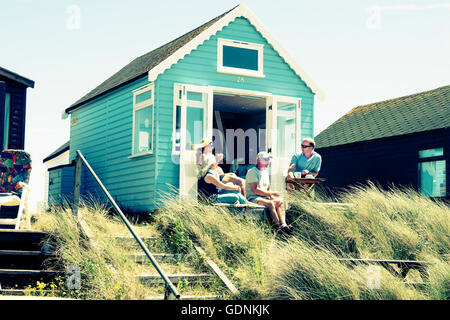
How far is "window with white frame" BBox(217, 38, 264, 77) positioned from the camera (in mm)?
13133

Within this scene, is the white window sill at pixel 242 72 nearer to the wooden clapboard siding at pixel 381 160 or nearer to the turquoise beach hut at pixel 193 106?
the turquoise beach hut at pixel 193 106

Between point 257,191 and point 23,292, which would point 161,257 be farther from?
point 257,191

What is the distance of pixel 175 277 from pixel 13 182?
13.9ft

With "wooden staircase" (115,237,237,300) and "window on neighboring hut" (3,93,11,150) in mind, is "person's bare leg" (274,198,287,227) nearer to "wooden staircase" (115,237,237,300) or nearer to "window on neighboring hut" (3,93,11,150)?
"wooden staircase" (115,237,237,300)

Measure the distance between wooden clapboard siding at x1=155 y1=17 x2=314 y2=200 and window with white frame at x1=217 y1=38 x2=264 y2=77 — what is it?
0.10 metres

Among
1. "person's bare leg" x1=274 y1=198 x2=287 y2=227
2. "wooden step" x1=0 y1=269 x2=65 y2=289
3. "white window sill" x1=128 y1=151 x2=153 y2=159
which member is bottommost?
"wooden step" x1=0 y1=269 x2=65 y2=289

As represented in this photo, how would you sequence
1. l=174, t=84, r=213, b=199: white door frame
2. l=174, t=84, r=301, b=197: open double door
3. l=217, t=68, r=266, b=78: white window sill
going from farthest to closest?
l=217, t=68, r=266, b=78: white window sill
l=174, t=84, r=301, b=197: open double door
l=174, t=84, r=213, b=199: white door frame

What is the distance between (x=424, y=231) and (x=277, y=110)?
4.61 m

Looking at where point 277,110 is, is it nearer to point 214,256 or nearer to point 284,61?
point 284,61

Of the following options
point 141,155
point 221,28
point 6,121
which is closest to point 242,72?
point 221,28

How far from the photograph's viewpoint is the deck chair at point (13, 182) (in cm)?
997

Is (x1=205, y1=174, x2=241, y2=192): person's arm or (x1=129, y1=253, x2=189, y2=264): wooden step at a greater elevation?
(x1=205, y1=174, x2=241, y2=192): person's arm

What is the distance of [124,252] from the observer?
8.38 m

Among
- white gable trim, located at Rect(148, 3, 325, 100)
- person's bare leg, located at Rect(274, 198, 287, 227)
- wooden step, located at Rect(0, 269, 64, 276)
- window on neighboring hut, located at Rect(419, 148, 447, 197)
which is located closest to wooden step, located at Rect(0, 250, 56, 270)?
wooden step, located at Rect(0, 269, 64, 276)
